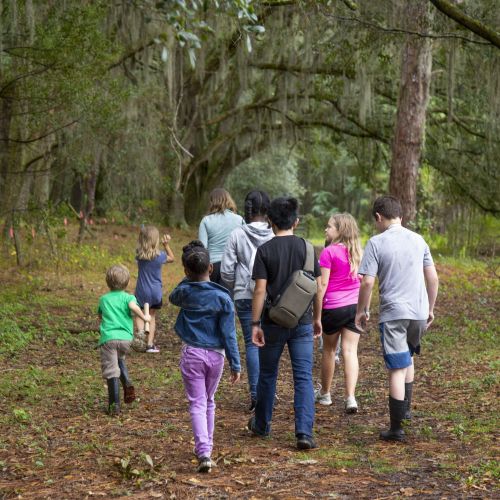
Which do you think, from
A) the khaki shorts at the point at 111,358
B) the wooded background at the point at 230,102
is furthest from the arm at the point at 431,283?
the khaki shorts at the point at 111,358

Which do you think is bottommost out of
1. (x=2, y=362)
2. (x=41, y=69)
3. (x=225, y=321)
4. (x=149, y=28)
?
(x=2, y=362)

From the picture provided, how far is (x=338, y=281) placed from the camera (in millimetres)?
6711

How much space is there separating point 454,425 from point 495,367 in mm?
2370

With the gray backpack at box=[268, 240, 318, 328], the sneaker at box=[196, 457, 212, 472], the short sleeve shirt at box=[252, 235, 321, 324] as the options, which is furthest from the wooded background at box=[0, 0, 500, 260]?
the sneaker at box=[196, 457, 212, 472]

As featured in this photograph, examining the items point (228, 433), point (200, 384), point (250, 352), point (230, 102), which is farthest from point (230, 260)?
point (230, 102)

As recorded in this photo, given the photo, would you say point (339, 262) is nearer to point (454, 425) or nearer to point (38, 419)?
point (454, 425)

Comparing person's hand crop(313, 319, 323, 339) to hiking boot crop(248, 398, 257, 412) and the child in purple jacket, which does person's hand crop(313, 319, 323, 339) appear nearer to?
the child in purple jacket

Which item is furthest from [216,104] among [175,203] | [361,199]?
[361,199]

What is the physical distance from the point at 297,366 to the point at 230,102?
19142 millimetres

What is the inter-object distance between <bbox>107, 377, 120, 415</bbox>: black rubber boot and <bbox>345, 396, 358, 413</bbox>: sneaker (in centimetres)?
179

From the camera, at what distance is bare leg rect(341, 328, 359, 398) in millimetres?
6676

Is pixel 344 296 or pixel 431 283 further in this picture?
→ pixel 344 296

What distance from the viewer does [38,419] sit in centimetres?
639

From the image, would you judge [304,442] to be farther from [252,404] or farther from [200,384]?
[252,404]
